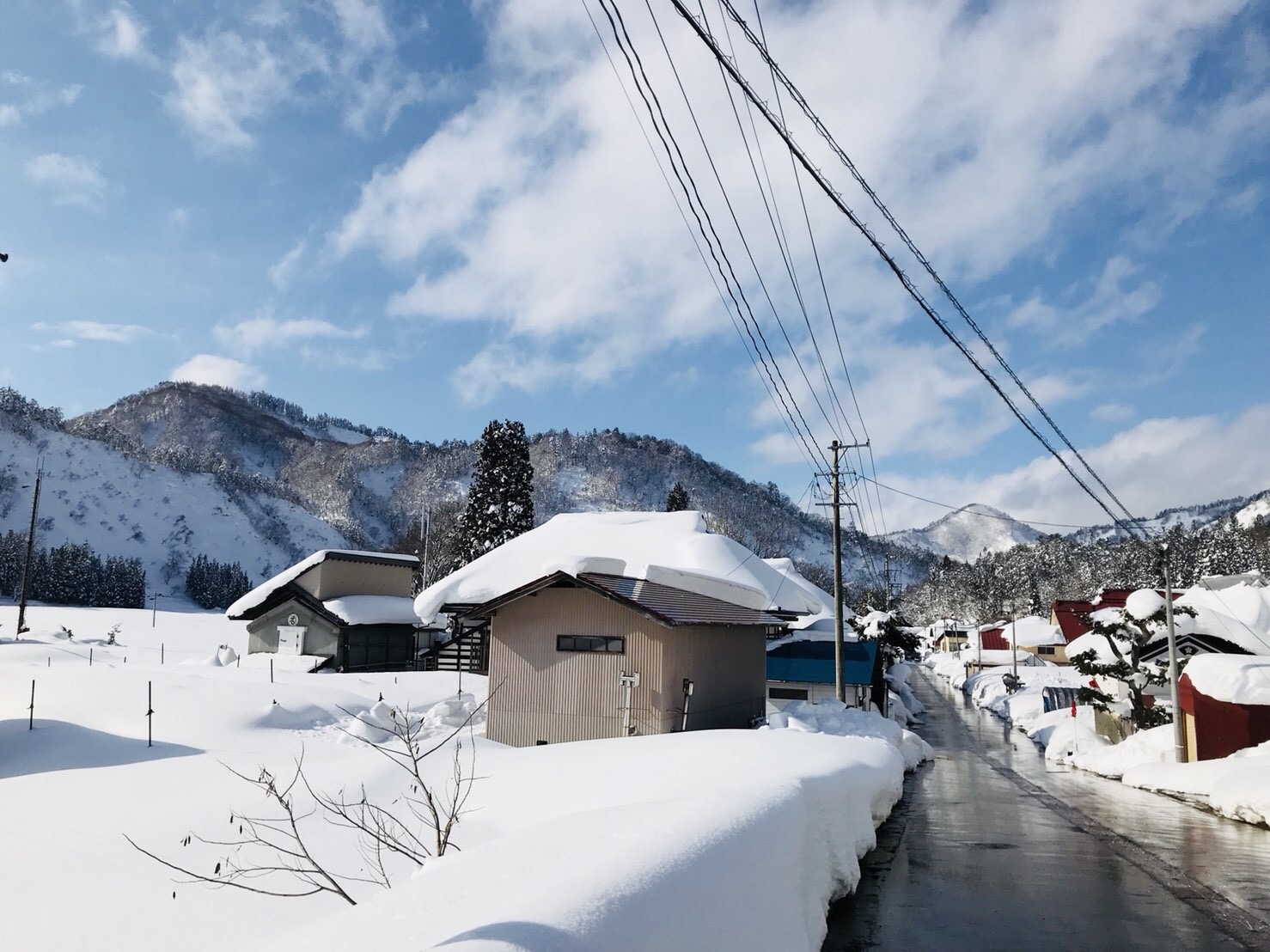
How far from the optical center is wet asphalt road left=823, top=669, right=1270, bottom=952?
9.21m

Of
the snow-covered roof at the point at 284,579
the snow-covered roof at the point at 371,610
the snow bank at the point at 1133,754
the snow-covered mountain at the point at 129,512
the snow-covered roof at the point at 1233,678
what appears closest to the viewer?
the snow-covered roof at the point at 1233,678

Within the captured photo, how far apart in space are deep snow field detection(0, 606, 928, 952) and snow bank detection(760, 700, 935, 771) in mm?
134

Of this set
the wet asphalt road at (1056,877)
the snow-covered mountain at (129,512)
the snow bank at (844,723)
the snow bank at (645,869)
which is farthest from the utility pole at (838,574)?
the snow-covered mountain at (129,512)

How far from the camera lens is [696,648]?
75.6 ft

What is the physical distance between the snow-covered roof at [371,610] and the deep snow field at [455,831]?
13194mm

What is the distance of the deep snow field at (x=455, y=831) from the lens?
5289 millimetres

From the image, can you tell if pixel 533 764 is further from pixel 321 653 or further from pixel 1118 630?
pixel 321 653

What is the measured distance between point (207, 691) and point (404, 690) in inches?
290

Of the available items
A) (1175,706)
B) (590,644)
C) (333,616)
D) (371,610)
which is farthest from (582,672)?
(371,610)

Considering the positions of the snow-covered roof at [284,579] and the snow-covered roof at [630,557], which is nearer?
the snow-covered roof at [630,557]

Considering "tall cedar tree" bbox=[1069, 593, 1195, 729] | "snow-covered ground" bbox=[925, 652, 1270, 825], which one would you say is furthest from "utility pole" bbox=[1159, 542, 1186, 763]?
"tall cedar tree" bbox=[1069, 593, 1195, 729]

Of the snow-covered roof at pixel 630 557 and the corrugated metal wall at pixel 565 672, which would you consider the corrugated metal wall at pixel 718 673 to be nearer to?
the corrugated metal wall at pixel 565 672

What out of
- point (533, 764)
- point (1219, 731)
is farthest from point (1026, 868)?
point (1219, 731)

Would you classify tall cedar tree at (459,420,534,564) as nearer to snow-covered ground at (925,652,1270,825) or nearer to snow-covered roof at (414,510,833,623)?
snow-covered roof at (414,510,833,623)
